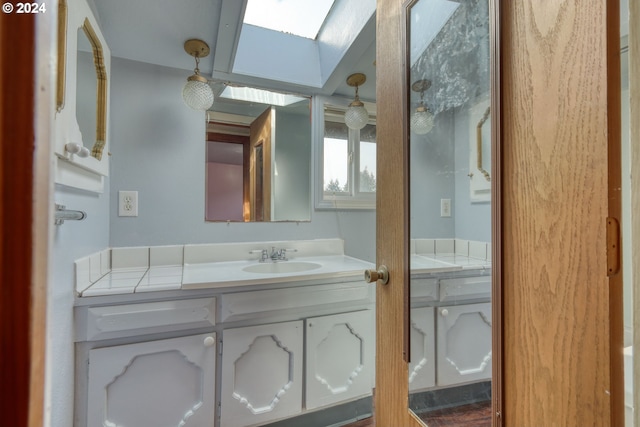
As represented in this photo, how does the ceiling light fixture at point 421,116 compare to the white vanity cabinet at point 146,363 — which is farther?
the white vanity cabinet at point 146,363

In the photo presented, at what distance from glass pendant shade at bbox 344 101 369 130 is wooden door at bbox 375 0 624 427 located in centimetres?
121

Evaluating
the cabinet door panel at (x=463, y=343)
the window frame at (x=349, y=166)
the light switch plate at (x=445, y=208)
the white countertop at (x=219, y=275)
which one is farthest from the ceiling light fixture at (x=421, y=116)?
the window frame at (x=349, y=166)

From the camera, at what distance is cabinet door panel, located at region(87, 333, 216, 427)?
965 mm

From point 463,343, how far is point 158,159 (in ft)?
4.85

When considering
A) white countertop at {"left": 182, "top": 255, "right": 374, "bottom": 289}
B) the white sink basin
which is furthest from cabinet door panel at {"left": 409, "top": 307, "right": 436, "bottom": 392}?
the white sink basin

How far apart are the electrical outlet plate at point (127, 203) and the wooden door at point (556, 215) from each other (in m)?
1.48

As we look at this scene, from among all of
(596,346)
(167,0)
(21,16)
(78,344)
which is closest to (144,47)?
(167,0)

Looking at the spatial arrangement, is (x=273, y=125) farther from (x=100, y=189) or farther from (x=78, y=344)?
(x=78, y=344)

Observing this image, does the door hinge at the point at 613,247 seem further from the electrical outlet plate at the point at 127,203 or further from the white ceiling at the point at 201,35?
the electrical outlet plate at the point at 127,203

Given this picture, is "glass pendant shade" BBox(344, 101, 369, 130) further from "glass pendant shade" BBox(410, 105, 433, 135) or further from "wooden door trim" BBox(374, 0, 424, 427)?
"glass pendant shade" BBox(410, 105, 433, 135)

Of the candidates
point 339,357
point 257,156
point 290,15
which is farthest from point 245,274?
point 290,15

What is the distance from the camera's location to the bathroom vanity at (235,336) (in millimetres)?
747

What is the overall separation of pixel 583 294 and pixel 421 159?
1.59 feet

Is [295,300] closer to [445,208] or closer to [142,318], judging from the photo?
[142,318]
